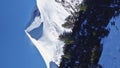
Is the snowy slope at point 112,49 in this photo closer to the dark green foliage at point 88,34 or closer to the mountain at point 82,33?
the mountain at point 82,33

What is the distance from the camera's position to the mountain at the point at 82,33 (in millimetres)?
31281

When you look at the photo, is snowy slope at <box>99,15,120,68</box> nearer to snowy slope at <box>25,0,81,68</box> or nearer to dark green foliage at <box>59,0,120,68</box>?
dark green foliage at <box>59,0,120,68</box>

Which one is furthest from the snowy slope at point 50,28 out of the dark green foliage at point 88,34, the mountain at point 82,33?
the dark green foliage at point 88,34

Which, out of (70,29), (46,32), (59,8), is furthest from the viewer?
(46,32)

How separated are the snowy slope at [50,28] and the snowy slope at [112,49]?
6562mm

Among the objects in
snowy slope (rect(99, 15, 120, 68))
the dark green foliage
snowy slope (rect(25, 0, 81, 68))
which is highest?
snowy slope (rect(25, 0, 81, 68))

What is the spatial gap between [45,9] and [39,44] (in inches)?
196

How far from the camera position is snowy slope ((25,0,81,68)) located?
127ft

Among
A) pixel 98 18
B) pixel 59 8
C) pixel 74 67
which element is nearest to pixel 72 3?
pixel 59 8

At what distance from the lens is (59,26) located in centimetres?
4009

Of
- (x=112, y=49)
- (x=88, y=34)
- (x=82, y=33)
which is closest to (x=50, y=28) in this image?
(x=82, y=33)

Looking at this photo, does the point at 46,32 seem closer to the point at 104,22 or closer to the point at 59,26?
the point at 59,26

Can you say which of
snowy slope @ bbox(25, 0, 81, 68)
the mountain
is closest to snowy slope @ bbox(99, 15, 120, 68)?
the mountain

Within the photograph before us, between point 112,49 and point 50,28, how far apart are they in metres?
15.0
